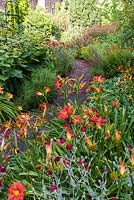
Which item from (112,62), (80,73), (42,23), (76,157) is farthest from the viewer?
(42,23)

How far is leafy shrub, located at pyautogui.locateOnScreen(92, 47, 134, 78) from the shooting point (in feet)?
20.1

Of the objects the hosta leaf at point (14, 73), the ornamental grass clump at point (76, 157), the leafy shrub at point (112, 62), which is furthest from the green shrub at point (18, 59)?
the ornamental grass clump at point (76, 157)

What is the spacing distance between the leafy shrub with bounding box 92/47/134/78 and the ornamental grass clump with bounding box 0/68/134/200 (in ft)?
6.88

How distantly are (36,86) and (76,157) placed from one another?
2825 mm

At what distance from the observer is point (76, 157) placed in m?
2.84

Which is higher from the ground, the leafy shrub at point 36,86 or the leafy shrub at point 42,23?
the leafy shrub at point 42,23

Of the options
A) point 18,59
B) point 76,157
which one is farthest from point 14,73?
point 76,157

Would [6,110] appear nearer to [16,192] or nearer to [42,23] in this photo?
[16,192]

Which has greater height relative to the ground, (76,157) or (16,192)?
(16,192)

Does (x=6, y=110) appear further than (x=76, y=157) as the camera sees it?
Yes

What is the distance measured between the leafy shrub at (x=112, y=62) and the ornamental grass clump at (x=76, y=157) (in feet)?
6.88

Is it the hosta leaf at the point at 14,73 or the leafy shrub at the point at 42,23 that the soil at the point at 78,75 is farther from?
the leafy shrub at the point at 42,23

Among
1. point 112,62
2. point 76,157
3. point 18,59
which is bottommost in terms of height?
point 76,157

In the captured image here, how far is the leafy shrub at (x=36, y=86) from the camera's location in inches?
205
